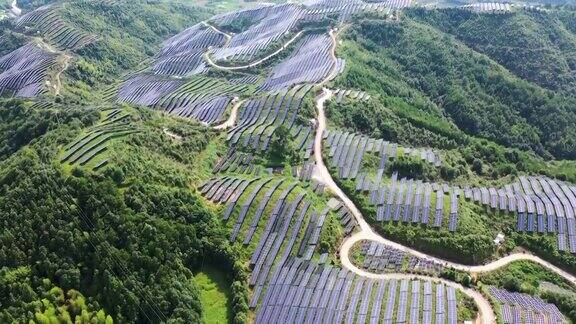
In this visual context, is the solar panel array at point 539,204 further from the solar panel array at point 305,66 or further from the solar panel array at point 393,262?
the solar panel array at point 305,66

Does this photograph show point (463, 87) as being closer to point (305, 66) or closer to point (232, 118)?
point (305, 66)

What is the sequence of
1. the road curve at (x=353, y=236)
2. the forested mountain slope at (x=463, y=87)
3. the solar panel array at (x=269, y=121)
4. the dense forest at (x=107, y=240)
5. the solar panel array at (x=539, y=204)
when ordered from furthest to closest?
1. the forested mountain slope at (x=463, y=87)
2. the solar panel array at (x=269, y=121)
3. the solar panel array at (x=539, y=204)
4. the road curve at (x=353, y=236)
5. the dense forest at (x=107, y=240)

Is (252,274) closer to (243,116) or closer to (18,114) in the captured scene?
(243,116)

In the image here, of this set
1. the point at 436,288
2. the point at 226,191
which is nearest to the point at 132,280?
the point at 226,191

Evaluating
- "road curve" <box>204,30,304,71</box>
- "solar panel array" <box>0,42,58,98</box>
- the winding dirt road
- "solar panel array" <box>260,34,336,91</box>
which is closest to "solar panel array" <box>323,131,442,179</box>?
the winding dirt road

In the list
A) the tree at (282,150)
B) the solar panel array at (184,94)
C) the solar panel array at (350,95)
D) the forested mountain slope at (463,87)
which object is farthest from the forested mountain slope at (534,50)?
the tree at (282,150)

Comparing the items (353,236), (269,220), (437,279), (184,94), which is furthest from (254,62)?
(437,279)
